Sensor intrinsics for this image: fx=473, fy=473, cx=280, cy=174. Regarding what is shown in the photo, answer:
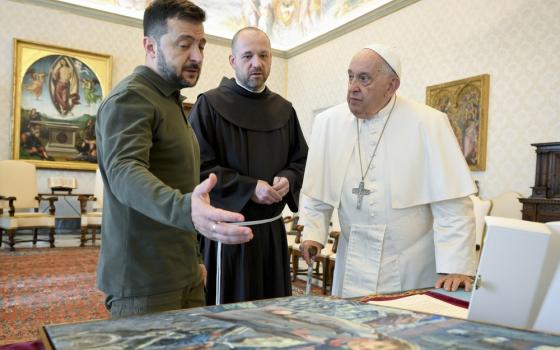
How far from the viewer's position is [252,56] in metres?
2.68

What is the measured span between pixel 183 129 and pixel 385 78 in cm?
110

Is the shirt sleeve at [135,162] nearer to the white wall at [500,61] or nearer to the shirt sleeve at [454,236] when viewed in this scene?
the shirt sleeve at [454,236]

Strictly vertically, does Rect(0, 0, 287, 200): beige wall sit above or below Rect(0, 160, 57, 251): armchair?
above

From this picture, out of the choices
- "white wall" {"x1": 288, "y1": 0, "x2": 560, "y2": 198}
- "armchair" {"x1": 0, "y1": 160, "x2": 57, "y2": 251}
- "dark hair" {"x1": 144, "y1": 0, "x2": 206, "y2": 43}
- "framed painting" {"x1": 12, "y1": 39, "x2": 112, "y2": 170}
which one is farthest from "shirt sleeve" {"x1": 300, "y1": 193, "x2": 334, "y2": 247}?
"framed painting" {"x1": 12, "y1": 39, "x2": 112, "y2": 170}

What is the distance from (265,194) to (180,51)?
952 mm

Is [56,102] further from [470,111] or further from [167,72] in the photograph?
[167,72]

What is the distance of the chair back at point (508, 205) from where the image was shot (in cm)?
616

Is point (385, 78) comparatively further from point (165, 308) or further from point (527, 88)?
point (527, 88)

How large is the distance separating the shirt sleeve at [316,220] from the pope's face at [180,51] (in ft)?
3.34

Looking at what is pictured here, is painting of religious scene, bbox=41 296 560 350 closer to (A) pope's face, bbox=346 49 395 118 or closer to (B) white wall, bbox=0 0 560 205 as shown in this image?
(A) pope's face, bbox=346 49 395 118

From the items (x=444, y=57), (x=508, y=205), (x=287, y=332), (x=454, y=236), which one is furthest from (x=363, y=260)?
(x=444, y=57)

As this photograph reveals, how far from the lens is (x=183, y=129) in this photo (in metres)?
1.73

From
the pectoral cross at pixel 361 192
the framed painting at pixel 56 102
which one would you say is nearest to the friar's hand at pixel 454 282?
the pectoral cross at pixel 361 192

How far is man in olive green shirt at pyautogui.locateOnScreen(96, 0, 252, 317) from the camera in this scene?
1378 millimetres
